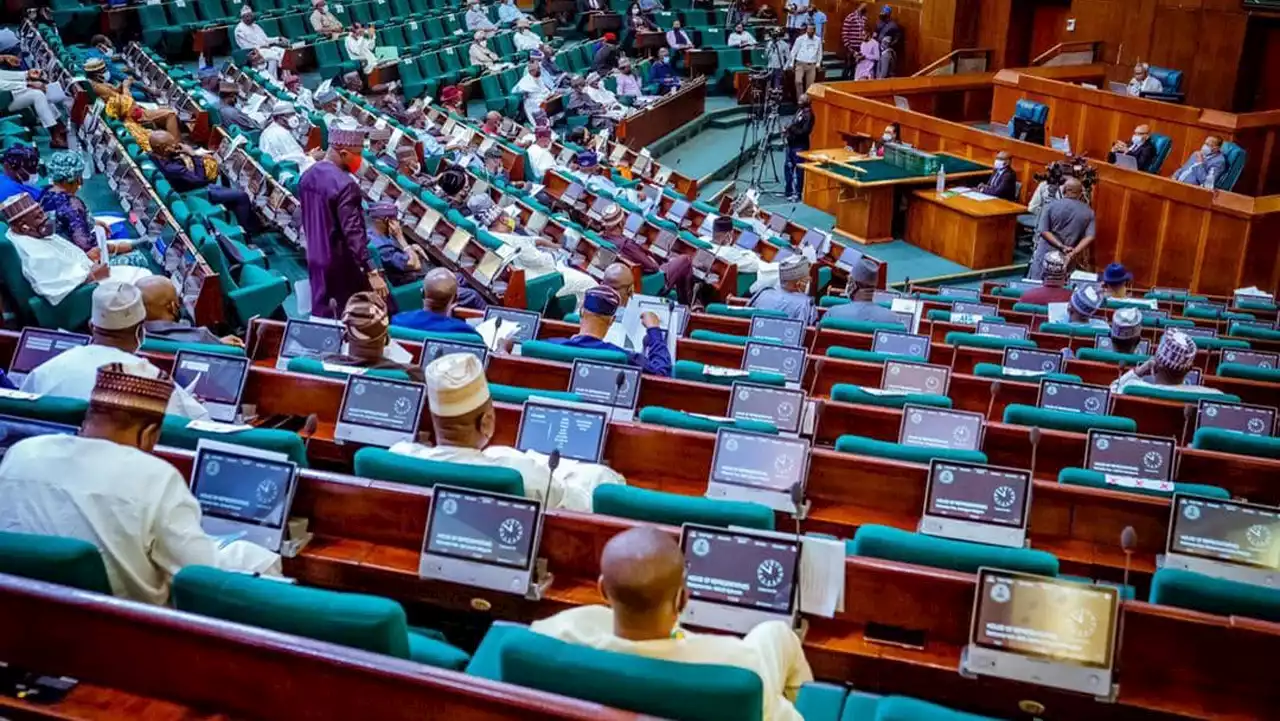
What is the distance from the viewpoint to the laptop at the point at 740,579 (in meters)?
2.26

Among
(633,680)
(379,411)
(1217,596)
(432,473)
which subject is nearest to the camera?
(633,680)

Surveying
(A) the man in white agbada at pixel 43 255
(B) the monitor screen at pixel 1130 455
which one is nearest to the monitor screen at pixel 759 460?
(B) the monitor screen at pixel 1130 455

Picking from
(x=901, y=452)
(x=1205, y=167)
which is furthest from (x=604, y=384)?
(x=1205, y=167)

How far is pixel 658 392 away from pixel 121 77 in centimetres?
854

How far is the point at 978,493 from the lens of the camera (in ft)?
9.46

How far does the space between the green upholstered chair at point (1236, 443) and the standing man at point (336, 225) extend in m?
3.69

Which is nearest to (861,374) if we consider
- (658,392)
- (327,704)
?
(658,392)

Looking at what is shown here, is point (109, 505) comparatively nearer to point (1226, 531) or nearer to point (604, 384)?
point (604, 384)

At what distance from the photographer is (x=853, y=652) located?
7.51ft

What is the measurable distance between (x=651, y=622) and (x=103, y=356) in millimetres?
2171

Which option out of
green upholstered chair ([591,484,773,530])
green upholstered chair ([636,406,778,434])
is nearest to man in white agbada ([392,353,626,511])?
green upholstered chair ([591,484,773,530])

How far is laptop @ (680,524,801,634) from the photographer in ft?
7.40

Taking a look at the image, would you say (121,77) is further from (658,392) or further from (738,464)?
(738,464)

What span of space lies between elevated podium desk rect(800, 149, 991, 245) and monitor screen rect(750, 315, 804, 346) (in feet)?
17.0
